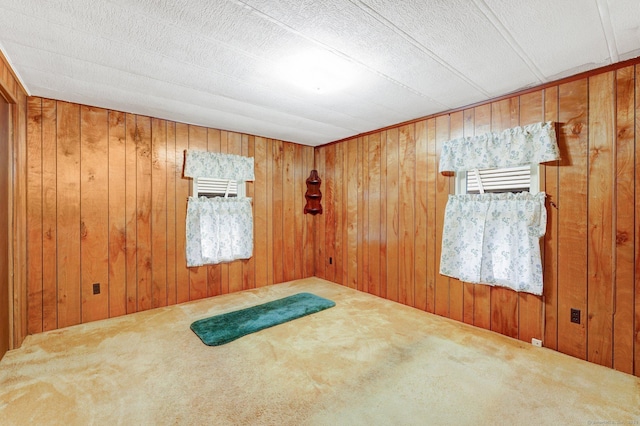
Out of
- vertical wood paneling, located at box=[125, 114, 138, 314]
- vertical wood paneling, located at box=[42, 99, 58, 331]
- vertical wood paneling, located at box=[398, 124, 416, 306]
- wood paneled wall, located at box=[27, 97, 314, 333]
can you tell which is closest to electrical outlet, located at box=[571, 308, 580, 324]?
vertical wood paneling, located at box=[398, 124, 416, 306]

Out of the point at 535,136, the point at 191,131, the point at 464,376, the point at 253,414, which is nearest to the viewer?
the point at 253,414

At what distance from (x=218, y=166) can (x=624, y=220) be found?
4.03m

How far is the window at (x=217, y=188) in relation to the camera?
3684 millimetres

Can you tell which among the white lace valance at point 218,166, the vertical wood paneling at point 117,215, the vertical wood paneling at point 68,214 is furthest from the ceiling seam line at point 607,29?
the vertical wood paneling at point 68,214

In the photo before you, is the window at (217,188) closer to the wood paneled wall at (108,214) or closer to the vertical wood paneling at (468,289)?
the wood paneled wall at (108,214)

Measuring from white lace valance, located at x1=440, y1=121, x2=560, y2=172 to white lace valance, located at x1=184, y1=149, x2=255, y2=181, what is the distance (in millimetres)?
2563

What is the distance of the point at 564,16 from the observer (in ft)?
5.09

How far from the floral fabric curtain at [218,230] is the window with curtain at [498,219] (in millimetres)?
2606

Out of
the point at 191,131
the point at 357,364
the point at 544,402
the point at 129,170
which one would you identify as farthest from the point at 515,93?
the point at 129,170

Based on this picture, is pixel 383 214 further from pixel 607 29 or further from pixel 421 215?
pixel 607 29

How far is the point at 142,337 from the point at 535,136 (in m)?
3.95

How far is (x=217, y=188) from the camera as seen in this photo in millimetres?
3850

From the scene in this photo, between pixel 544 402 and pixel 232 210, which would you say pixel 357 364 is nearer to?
pixel 544 402

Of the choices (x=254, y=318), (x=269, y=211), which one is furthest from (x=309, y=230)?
(x=254, y=318)
